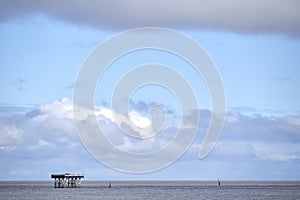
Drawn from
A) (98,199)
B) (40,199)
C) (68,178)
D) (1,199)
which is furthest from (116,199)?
(68,178)

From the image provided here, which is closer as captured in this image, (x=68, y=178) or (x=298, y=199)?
(x=298, y=199)

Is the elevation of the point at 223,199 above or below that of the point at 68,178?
below

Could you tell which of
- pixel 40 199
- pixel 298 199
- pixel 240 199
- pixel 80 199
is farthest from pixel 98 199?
pixel 298 199

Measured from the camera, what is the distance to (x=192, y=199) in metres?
130

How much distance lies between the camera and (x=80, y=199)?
127875 millimetres

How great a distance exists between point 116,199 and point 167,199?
10.4m

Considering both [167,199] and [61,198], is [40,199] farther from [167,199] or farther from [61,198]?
[167,199]

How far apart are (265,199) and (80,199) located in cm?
3820

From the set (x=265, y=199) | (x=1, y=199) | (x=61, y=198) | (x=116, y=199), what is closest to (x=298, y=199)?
(x=265, y=199)

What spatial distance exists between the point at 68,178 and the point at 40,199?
69711 millimetres

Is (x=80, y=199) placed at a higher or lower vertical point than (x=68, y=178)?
lower

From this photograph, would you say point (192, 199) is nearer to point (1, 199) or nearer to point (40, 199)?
point (40, 199)

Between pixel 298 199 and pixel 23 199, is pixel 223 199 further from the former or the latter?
pixel 23 199

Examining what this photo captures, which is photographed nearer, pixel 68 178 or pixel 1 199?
pixel 1 199
